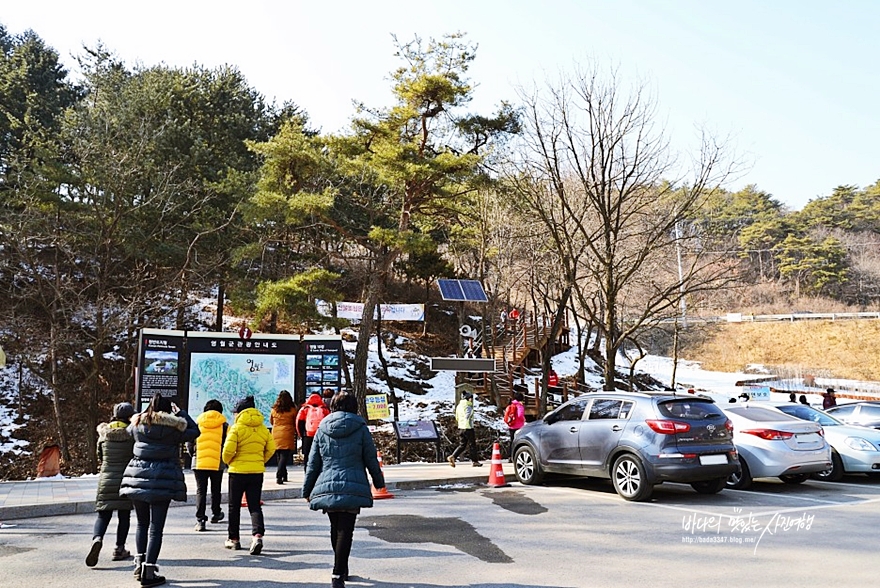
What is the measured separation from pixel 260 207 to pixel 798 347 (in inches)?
1906

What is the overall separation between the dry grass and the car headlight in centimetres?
3901

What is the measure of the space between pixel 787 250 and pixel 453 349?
142 ft

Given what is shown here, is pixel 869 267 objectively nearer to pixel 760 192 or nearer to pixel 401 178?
pixel 760 192

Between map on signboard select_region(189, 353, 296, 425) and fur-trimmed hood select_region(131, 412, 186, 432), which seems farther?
map on signboard select_region(189, 353, 296, 425)

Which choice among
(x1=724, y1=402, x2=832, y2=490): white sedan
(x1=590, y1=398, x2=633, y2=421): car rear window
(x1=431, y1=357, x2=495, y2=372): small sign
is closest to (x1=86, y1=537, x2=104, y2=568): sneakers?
(x1=590, y1=398, x2=633, y2=421): car rear window

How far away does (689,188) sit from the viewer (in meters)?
20.2

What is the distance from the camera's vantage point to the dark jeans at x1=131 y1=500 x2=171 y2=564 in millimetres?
5879

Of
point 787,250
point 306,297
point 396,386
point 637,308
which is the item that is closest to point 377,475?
point 306,297

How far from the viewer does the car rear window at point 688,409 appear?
10117mm

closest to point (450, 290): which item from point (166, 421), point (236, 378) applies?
point (236, 378)

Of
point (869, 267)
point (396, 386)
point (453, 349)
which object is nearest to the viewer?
point (396, 386)

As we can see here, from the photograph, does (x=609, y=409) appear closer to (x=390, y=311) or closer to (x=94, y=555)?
(x=94, y=555)

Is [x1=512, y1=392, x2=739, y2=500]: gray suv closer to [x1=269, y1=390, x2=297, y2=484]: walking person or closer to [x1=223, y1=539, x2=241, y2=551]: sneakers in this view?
[x1=269, y1=390, x2=297, y2=484]: walking person

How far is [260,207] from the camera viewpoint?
738 inches
